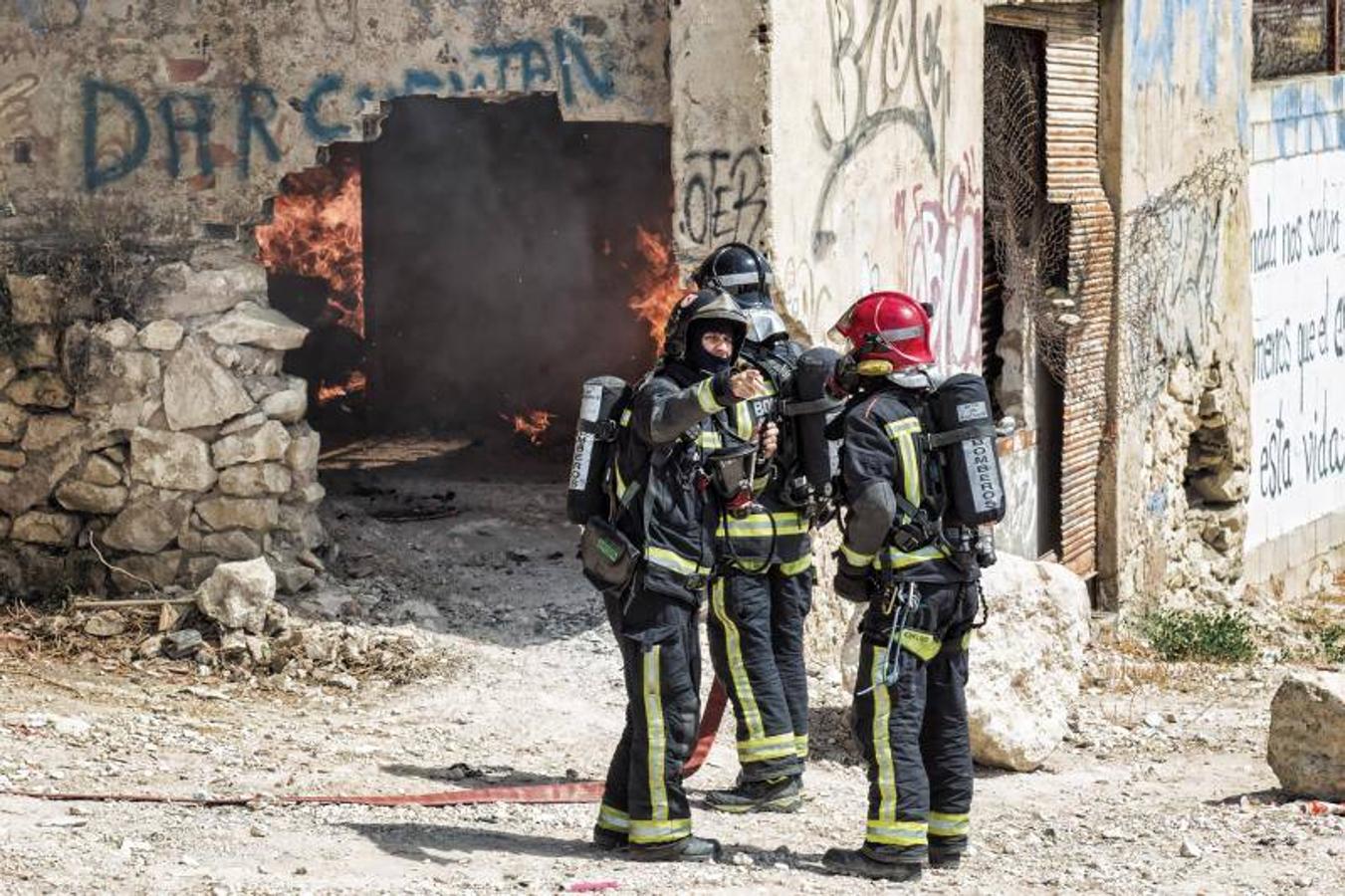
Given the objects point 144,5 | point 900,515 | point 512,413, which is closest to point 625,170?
point 512,413

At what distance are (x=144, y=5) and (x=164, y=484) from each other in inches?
89.4

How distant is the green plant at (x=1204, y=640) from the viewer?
1256 centimetres

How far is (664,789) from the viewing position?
23.8 feet

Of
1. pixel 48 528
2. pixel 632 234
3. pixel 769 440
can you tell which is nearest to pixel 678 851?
pixel 769 440

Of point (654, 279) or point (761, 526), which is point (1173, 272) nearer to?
point (654, 279)

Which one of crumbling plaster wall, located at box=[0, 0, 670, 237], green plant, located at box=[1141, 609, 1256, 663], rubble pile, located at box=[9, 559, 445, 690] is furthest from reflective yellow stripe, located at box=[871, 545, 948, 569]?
green plant, located at box=[1141, 609, 1256, 663]

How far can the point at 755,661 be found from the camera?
318 inches

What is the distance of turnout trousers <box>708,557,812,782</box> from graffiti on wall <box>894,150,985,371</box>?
11.5ft

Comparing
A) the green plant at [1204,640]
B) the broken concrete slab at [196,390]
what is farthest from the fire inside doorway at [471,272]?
the broken concrete slab at [196,390]

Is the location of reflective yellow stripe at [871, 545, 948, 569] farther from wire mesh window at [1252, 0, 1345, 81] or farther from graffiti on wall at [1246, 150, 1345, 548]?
wire mesh window at [1252, 0, 1345, 81]

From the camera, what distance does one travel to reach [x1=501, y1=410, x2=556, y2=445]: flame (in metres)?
15.1

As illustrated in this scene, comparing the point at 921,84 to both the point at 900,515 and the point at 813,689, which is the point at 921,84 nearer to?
the point at 813,689

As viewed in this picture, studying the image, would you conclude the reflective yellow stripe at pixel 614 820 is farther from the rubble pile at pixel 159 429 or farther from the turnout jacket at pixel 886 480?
the rubble pile at pixel 159 429

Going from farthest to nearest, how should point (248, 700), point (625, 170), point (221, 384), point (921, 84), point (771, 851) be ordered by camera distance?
point (625, 170), point (921, 84), point (221, 384), point (248, 700), point (771, 851)
